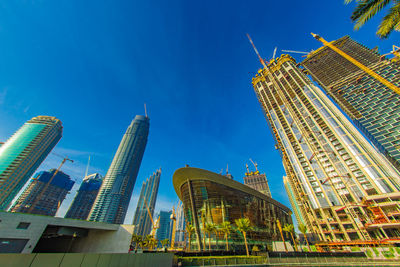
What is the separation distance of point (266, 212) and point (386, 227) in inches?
1511

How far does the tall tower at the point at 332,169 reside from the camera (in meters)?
56.1

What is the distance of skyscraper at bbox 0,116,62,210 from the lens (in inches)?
4338

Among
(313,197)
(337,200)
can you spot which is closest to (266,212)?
(313,197)

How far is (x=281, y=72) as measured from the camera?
405 ft

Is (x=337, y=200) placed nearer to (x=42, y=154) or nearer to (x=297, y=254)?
(x=297, y=254)

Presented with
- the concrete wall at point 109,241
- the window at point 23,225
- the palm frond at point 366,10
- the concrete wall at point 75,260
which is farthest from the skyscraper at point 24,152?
the palm frond at point 366,10

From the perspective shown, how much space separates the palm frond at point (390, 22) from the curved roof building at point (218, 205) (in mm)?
53573

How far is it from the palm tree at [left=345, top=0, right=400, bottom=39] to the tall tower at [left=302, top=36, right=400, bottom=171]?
311ft

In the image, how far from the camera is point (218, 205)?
54.9 m

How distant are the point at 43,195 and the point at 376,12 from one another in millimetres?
A: 253960

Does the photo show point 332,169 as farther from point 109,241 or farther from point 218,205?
point 109,241

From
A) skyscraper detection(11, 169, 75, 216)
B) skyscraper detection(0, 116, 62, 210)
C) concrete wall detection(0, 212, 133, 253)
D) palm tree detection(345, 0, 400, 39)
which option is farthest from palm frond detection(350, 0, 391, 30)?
skyscraper detection(11, 169, 75, 216)

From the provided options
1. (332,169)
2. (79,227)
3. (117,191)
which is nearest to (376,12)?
(79,227)

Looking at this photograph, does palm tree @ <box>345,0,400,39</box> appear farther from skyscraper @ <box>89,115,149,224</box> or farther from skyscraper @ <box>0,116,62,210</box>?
skyscraper @ <box>89,115,149,224</box>
